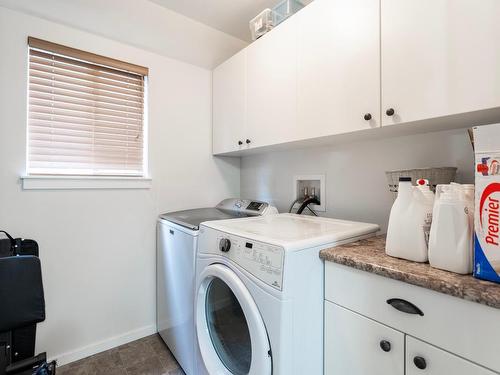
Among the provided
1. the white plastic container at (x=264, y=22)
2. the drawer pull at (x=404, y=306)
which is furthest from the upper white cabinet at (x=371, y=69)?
the drawer pull at (x=404, y=306)

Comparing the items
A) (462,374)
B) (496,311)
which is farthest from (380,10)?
(462,374)

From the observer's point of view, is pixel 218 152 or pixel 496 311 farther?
pixel 218 152

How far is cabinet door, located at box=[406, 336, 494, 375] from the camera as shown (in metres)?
0.68

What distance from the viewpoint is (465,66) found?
873 millimetres

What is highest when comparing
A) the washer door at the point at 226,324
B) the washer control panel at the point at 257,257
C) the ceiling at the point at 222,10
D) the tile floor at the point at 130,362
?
the ceiling at the point at 222,10

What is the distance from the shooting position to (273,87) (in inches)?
64.0

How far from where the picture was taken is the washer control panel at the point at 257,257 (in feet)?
2.97

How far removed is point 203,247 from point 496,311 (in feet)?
3.61

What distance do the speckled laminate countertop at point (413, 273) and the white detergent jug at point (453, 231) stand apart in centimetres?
3

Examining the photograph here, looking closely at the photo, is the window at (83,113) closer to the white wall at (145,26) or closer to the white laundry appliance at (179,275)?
the white wall at (145,26)

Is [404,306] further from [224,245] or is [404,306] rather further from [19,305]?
[19,305]

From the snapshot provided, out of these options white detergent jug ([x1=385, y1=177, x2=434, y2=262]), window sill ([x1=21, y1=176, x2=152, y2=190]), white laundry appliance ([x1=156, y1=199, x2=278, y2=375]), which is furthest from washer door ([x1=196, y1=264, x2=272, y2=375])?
window sill ([x1=21, y1=176, x2=152, y2=190])

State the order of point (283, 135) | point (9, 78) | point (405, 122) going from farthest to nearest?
point (283, 135) < point (9, 78) < point (405, 122)

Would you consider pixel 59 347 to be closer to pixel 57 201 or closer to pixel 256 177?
pixel 57 201
